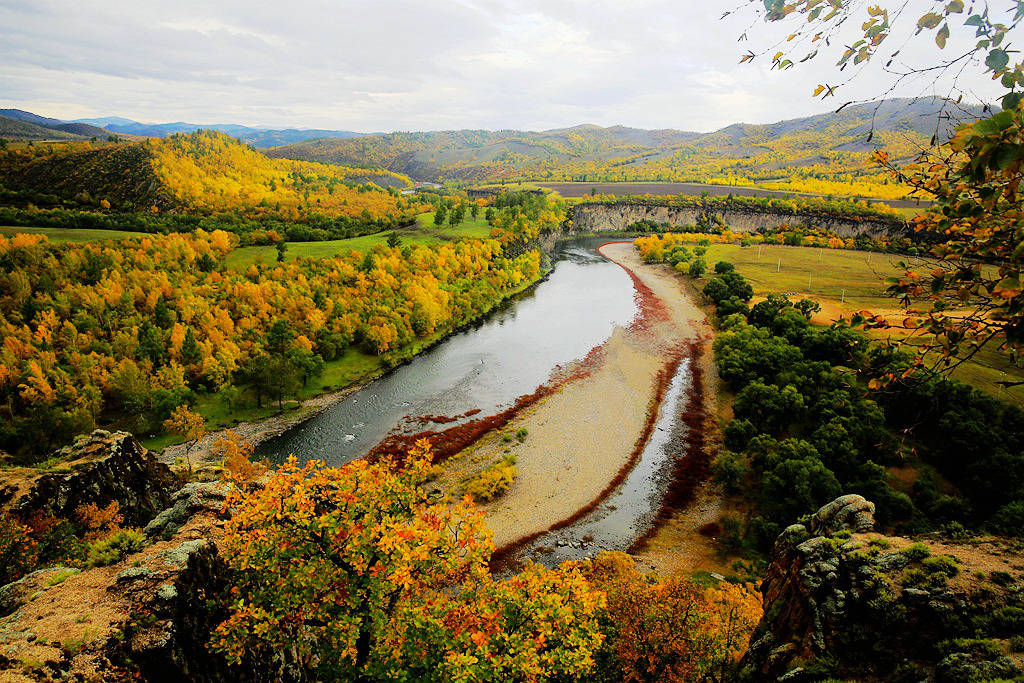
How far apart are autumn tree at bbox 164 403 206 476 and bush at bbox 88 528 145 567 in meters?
24.8

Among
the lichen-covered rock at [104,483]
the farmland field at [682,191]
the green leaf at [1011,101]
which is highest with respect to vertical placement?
the farmland field at [682,191]

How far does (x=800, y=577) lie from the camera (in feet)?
42.8

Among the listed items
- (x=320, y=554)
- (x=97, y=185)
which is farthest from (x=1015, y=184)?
(x=97, y=185)

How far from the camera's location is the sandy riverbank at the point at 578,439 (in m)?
32.2

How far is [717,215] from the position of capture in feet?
457

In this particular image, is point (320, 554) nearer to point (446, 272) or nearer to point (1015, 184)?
point (1015, 184)

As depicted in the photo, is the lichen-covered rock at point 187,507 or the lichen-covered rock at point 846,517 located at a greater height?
the lichen-covered rock at point 846,517

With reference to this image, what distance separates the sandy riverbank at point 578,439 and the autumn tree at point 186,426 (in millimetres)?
19822

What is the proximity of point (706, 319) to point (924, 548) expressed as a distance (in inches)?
2455

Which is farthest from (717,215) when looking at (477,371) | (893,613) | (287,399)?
(893,613)

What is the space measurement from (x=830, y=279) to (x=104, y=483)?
305ft

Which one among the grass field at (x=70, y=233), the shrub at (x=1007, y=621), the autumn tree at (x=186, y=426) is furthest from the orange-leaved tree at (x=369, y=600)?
the grass field at (x=70, y=233)

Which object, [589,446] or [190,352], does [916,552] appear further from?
[190,352]

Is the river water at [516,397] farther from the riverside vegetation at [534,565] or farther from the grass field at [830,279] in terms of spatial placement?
the grass field at [830,279]
